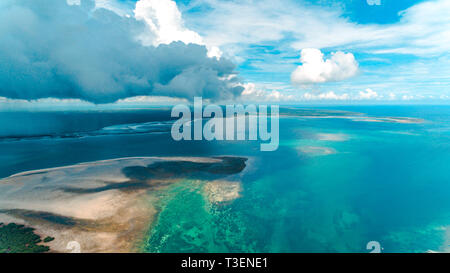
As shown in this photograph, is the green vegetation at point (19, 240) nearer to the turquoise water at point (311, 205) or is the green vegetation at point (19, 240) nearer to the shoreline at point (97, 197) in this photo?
the shoreline at point (97, 197)

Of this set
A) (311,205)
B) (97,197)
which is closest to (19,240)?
(97,197)

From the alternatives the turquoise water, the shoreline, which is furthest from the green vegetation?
the turquoise water

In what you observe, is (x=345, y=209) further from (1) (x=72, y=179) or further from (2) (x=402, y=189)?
(1) (x=72, y=179)

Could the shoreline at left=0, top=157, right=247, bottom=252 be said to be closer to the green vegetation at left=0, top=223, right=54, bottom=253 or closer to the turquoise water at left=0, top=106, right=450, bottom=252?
the green vegetation at left=0, top=223, right=54, bottom=253

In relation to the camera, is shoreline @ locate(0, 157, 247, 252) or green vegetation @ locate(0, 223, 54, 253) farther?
shoreline @ locate(0, 157, 247, 252)

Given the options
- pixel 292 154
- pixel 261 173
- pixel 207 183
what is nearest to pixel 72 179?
pixel 207 183

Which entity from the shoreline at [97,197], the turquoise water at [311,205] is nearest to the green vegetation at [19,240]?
the shoreline at [97,197]

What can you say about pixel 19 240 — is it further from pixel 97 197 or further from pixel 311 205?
pixel 311 205

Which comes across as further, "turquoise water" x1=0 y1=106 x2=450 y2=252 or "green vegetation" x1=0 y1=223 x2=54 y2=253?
"turquoise water" x1=0 y1=106 x2=450 y2=252
